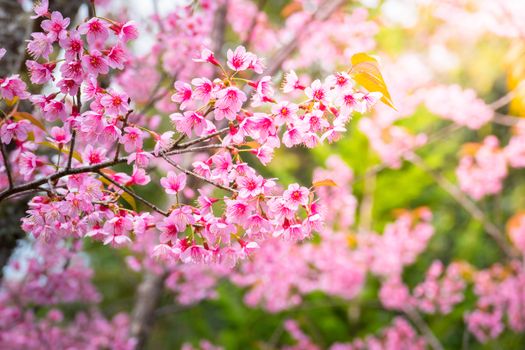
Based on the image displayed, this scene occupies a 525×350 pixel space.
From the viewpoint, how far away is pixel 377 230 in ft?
20.7

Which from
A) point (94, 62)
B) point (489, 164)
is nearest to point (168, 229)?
point (94, 62)

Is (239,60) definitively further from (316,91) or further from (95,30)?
(95,30)

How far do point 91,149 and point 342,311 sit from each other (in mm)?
5528

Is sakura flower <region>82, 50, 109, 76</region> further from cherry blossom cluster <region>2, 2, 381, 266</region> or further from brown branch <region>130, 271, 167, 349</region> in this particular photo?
brown branch <region>130, 271, 167, 349</region>

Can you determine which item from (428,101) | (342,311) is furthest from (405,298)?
(428,101)

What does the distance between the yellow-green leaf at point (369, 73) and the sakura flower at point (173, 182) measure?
481mm

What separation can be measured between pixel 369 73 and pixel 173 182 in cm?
54

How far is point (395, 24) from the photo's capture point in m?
6.41

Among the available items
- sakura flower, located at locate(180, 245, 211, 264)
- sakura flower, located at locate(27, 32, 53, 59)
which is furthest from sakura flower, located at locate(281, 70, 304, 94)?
sakura flower, located at locate(27, 32, 53, 59)

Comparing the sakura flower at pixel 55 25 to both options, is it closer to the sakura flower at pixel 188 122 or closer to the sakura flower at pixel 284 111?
the sakura flower at pixel 188 122

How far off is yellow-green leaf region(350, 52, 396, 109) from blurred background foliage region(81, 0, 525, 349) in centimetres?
430

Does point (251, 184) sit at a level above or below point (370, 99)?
below

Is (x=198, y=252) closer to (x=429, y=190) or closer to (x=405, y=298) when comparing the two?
(x=405, y=298)

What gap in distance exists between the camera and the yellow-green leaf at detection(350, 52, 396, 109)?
1.12 m
